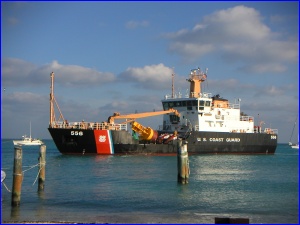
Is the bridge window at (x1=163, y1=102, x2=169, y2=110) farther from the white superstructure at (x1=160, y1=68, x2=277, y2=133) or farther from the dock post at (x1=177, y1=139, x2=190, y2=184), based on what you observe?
the dock post at (x1=177, y1=139, x2=190, y2=184)

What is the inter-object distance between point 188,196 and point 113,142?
2267 centimetres

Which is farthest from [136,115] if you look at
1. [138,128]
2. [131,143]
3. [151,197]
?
[151,197]

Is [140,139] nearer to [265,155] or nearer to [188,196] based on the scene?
[265,155]

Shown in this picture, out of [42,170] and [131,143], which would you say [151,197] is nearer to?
[42,170]

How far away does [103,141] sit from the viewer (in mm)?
43188

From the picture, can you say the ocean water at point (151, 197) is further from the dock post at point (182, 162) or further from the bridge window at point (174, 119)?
the bridge window at point (174, 119)

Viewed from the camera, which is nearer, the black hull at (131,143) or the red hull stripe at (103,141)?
the red hull stripe at (103,141)

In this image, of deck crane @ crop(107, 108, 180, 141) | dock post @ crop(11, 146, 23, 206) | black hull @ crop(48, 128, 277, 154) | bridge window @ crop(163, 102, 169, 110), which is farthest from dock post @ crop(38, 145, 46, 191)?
bridge window @ crop(163, 102, 169, 110)

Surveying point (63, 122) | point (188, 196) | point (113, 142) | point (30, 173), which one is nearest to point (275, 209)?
point (188, 196)

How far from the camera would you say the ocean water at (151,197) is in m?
16.9

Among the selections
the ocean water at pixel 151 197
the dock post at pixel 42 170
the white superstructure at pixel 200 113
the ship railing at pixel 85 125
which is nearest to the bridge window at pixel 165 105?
the white superstructure at pixel 200 113

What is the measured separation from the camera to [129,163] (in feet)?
125

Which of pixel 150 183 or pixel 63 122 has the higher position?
pixel 63 122

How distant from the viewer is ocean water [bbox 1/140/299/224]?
55.5 feet
